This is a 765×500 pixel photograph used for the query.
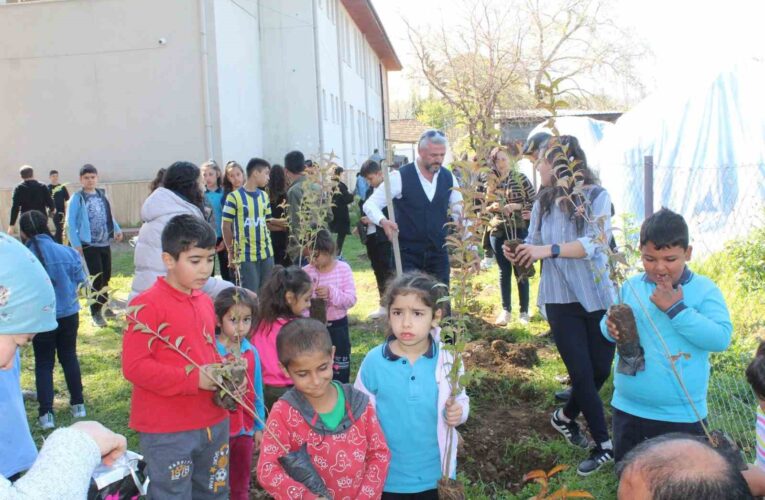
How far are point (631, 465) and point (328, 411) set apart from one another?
1444mm

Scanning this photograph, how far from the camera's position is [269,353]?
427 cm

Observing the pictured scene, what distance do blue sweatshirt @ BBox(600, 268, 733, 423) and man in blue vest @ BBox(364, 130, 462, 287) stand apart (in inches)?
102

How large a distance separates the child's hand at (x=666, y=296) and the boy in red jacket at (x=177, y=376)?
6.16 ft

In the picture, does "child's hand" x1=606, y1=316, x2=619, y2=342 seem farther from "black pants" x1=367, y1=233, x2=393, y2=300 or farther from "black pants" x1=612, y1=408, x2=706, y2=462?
"black pants" x1=367, y1=233, x2=393, y2=300

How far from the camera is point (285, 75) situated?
2241 cm

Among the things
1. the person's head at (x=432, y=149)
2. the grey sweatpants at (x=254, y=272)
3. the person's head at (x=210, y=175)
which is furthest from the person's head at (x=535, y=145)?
the person's head at (x=210, y=175)

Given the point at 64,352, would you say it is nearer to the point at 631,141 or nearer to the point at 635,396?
the point at 635,396

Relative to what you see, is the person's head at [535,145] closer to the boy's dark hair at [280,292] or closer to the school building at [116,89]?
the boy's dark hair at [280,292]

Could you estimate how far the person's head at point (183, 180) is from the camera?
5.07 metres

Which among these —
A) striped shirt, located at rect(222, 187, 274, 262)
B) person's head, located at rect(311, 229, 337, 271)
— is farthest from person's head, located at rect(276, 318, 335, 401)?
striped shirt, located at rect(222, 187, 274, 262)

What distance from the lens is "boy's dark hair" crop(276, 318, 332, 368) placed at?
279 centimetres

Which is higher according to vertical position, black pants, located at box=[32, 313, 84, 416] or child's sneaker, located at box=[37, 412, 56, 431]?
black pants, located at box=[32, 313, 84, 416]

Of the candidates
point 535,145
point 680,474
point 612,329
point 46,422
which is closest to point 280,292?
point 535,145

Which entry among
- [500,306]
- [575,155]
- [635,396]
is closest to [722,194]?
[500,306]
